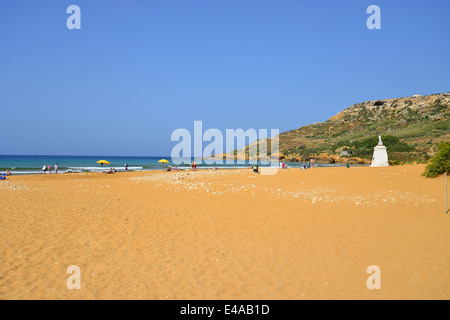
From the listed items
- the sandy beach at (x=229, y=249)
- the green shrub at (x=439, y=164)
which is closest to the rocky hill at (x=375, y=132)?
the green shrub at (x=439, y=164)

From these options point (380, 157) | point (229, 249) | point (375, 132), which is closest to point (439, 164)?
point (380, 157)

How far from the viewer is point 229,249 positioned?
25.6ft

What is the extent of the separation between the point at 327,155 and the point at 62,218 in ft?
272

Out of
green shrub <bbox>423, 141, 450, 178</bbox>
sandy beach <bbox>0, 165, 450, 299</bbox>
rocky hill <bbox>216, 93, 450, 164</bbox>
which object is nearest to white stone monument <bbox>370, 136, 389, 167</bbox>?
rocky hill <bbox>216, 93, 450, 164</bbox>

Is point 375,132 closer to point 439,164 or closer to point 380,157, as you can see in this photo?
point 380,157

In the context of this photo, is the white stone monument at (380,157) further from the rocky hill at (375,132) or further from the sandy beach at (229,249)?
the sandy beach at (229,249)

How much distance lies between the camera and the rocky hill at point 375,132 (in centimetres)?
6538

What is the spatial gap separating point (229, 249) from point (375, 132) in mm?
102784

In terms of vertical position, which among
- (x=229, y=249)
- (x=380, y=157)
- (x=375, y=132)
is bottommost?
(x=229, y=249)

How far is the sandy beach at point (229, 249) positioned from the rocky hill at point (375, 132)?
45.5 meters

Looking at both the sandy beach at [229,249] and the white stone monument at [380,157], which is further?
the white stone monument at [380,157]

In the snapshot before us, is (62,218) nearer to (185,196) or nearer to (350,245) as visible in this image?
(185,196)

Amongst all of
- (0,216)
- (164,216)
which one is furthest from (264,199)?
(0,216)

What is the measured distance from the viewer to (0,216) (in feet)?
35.6
